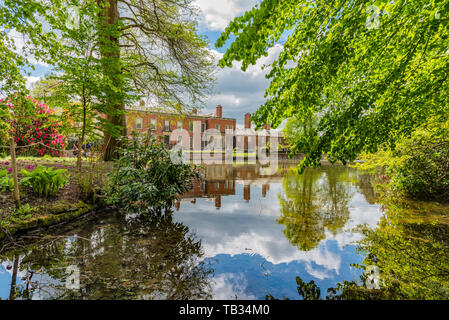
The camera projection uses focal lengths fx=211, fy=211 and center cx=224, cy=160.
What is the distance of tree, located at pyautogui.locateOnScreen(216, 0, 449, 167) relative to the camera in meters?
2.57

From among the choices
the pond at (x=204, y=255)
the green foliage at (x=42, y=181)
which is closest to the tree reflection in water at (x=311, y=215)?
the pond at (x=204, y=255)

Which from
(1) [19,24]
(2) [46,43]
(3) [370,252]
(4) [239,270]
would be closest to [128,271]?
(4) [239,270]

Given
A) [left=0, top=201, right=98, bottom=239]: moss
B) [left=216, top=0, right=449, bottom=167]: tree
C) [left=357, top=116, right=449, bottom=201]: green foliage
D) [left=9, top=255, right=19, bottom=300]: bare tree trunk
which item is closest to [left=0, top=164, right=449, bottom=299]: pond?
[left=9, top=255, right=19, bottom=300]: bare tree trunk

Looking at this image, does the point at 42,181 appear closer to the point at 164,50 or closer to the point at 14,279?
the point at 14,279

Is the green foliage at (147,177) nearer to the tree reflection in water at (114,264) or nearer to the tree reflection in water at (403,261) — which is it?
the tree reflection in water at (114,264)

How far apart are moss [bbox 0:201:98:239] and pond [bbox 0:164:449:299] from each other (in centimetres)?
29

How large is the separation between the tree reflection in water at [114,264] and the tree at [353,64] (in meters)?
2.32

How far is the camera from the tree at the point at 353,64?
2566 mm

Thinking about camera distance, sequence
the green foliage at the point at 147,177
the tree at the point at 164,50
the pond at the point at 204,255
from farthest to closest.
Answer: the tree at the point at 164,50, the green foliage at the point at 147,177, the pond at the point at 204,255

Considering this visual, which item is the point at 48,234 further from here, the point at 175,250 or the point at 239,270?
the point at 239,270

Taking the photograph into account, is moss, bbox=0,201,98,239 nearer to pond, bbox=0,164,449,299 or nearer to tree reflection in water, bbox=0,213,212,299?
pond, bbox=0,164,449,299

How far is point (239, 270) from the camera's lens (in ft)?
9.86

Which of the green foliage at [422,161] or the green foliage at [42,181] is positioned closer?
the green foliage at [42,181]
